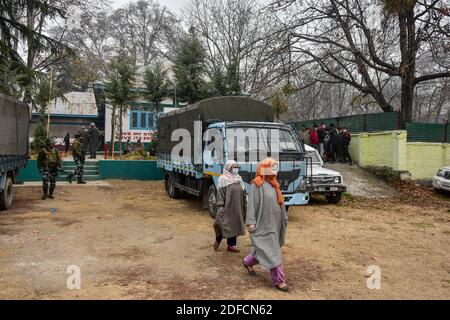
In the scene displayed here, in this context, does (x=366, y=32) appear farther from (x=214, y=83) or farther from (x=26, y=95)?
(x=26, y=95)

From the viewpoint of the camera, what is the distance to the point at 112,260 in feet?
20.4

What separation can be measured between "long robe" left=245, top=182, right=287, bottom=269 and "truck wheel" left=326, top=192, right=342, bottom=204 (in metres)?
7.72

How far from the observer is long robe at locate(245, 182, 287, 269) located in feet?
16.6

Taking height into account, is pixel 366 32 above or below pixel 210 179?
above

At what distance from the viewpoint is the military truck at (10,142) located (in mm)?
9879

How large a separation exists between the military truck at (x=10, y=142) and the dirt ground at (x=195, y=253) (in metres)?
0.67

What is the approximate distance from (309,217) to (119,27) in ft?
114

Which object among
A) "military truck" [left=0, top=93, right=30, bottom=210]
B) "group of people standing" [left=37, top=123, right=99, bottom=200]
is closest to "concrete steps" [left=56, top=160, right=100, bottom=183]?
"group of people standing" [left=37, top=123, right=99, bottom=200]

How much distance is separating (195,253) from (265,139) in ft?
12.5

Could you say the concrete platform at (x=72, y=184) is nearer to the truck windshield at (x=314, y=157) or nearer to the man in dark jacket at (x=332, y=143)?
the truck windshield at (x=314, y=157)

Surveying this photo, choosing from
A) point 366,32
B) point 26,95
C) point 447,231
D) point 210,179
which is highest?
point 366,32

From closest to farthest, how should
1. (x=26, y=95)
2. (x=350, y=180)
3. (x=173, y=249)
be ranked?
(x=173, y=249) → (x=350, y=180) → (x=26, y=95)
